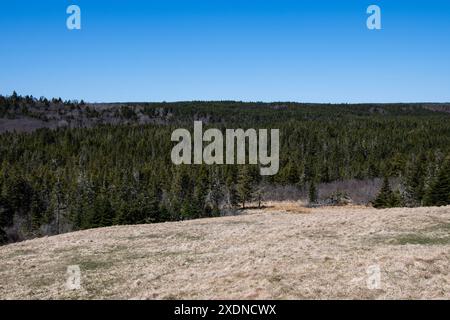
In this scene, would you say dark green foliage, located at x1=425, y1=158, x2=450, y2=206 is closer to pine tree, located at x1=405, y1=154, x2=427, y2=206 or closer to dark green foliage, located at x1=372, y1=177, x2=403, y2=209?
dark green foliage, located at x1=372, y1=177, x2=403, y2=209

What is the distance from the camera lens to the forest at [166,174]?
2849 inches

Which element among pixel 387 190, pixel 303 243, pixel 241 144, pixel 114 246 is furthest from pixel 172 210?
pixel 241 144

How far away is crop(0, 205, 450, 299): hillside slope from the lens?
1516cm

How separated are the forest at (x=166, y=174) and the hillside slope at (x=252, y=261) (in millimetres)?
36049

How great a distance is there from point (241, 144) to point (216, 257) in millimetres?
135638

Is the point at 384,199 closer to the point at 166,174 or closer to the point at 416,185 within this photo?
the point at 416,185

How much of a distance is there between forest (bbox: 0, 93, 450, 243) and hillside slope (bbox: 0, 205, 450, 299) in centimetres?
3605

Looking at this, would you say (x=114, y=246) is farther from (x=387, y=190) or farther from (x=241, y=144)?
(x=241, y=144)

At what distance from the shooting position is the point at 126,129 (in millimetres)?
190750

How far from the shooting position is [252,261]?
1889 centimetres

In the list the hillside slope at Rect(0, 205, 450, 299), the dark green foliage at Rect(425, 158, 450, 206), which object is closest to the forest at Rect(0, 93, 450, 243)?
the dark green foliage at Rect(425, 158, 450, 206)

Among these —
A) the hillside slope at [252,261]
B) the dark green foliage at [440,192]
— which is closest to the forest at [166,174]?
the dark green foliage at [440,192]

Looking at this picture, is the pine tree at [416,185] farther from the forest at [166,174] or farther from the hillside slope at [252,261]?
the hillside slope at [252,261]
